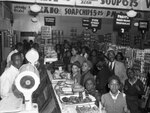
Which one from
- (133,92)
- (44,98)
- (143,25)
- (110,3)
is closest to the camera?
(44,98)

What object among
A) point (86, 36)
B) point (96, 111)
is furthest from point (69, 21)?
point (96, 111)

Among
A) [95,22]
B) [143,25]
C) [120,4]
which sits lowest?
[143,25]

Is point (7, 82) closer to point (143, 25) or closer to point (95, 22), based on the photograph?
point (95, 22)

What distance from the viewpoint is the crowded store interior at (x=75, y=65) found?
2.51 metres

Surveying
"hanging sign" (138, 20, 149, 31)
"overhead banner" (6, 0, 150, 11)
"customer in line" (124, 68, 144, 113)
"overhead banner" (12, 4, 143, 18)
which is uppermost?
"overhead banner" (12, 4, 143, 18)

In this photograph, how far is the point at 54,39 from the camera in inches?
520

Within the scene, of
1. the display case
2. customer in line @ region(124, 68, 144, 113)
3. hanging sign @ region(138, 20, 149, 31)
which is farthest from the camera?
hanging sign @ region(138, 20, 149, 31)

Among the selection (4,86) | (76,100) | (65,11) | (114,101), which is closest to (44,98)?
(76,100)

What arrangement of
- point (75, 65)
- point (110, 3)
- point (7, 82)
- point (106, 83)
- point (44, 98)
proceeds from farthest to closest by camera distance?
point (110, 3) → point (106, 83) → point (75, 65) → point (7, 82) → point (44, 98)

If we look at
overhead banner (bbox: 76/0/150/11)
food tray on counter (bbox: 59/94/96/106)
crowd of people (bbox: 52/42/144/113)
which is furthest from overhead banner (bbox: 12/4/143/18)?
food tray on counter (bbox: 59/94/96/106)

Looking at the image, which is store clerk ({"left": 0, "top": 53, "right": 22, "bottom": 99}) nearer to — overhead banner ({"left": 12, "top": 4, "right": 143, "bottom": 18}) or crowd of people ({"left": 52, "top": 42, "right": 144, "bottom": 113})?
crowd of people ({"left": 52, "top": 42, "right": 144, "bottom": 113})

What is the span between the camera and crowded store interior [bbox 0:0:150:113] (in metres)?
2.51

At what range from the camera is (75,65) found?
4387 mm

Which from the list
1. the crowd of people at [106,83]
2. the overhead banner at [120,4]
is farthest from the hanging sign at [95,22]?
the crowd of people at [106,83]
